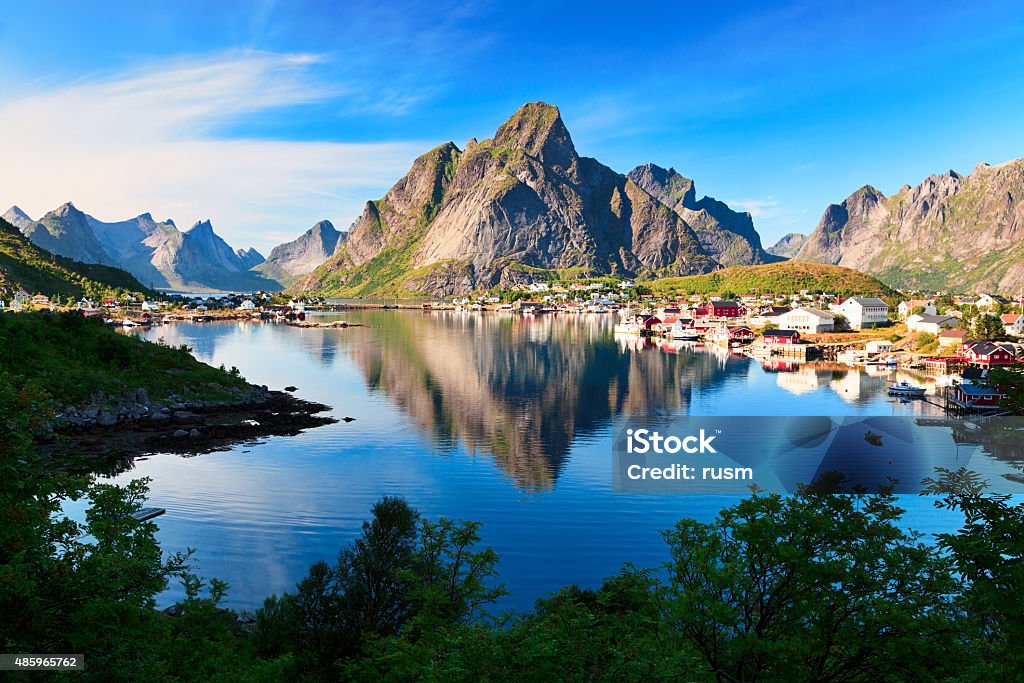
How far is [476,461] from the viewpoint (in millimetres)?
47000

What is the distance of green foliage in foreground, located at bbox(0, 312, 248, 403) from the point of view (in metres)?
53.6

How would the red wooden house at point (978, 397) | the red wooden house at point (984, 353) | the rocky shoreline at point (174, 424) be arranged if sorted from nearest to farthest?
the rocky shoreline at point (174, 424), the red wooden house at point (978, 397), the red wooden house at point (984, 353)

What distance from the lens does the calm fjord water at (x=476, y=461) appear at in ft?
101

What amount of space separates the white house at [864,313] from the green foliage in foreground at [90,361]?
13136 centimetres

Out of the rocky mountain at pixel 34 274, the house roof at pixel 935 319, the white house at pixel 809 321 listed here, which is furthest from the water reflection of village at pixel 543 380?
the rocky mountain at pixel 34 274

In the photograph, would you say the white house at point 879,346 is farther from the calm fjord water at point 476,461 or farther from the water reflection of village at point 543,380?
the calm fjord water at point 476,461

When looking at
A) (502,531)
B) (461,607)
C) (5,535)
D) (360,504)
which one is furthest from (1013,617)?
(360,504)

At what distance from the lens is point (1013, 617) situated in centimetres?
998

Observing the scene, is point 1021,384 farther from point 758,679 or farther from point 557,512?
point 557,512

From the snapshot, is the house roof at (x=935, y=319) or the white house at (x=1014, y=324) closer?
the white house at (x=1014, y=324)

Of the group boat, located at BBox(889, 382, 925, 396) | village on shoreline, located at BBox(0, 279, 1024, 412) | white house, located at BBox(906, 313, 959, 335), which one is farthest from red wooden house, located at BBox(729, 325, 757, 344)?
boat, located at BBox(889, 382, 925, 396)

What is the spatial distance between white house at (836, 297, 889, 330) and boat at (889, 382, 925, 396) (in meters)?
74.3

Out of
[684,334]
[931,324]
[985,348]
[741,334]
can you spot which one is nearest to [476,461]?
[985,348]

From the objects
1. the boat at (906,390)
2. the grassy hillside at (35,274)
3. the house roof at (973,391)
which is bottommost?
the boat at (906,390)
